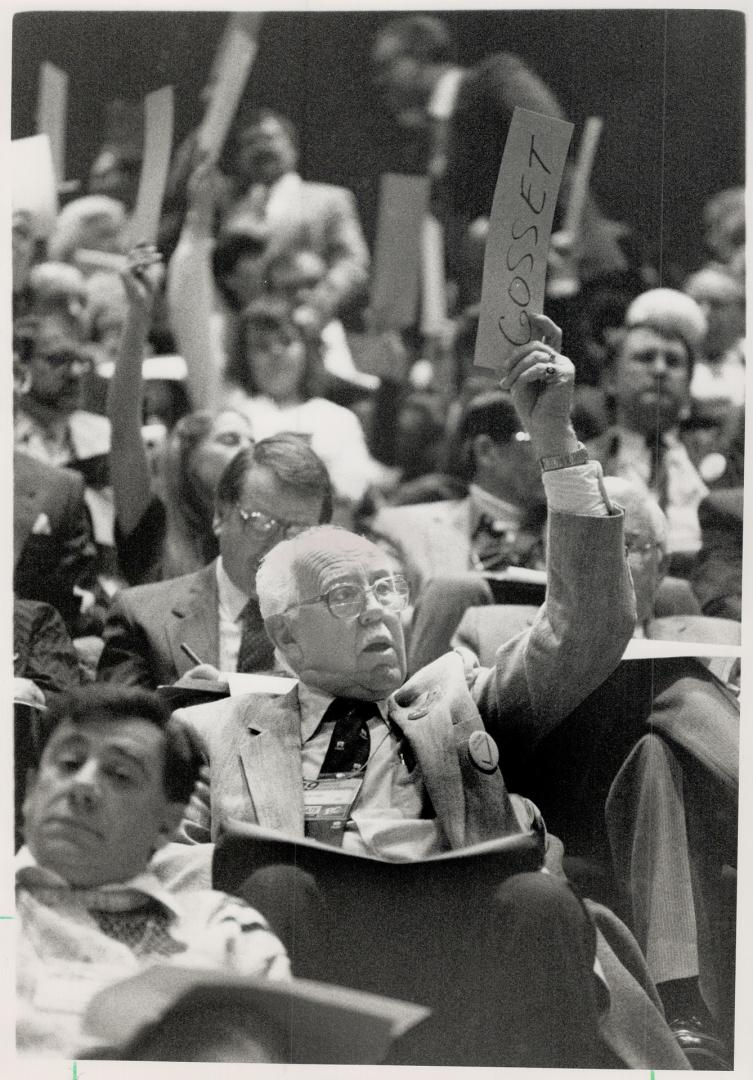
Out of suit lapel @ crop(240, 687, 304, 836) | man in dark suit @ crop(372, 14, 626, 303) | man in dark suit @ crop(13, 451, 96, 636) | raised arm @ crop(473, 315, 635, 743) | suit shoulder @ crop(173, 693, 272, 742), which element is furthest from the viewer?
man in dark suit @ crop(13, 451, 96, 636)

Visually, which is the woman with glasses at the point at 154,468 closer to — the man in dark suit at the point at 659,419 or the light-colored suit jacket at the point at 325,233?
the light-colored suit jacket at the point at 325,233

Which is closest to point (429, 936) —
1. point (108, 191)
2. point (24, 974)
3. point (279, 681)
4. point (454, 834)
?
point (454, 834)

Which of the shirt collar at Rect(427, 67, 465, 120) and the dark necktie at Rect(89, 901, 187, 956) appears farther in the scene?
the shirt collar at Rect(427, 67, 465, 120)

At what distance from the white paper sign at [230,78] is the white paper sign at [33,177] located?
0.38m

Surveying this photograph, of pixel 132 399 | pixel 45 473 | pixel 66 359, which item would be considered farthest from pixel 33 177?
pixel 45 473

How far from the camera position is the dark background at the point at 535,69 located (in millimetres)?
3695

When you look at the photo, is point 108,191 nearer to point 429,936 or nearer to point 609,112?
point 609,112

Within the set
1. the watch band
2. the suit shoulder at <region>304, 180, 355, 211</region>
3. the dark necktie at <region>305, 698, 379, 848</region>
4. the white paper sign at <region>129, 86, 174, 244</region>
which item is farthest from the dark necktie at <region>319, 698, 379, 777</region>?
the white paper sign at <region>129, 86, 174, 244</region>

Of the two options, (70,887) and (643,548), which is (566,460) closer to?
(643,548)

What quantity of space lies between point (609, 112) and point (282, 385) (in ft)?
3.15

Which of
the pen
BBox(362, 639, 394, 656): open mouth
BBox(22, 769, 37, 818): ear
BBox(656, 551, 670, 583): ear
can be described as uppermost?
BBox(656, 551, 670, 583): ear

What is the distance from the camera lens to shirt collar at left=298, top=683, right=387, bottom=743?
11.5ft

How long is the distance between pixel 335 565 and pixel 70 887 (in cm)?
92

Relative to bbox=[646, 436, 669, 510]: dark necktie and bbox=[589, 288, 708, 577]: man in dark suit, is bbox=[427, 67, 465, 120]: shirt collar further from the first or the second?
bbox=[646, 436, 669, 510]: dark necktie
